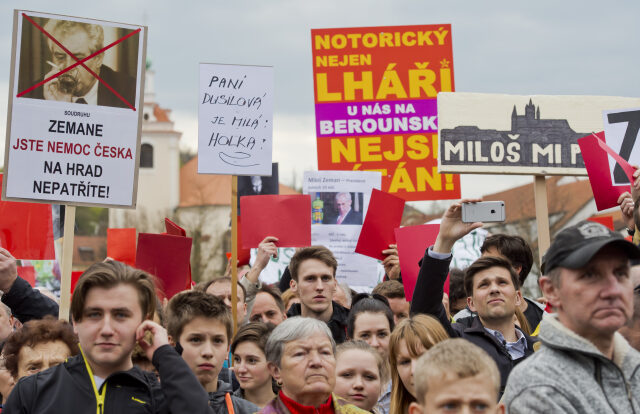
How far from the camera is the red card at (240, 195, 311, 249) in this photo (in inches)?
280

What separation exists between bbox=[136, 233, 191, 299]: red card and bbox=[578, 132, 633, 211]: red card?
278cm

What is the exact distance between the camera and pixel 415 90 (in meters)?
9.52

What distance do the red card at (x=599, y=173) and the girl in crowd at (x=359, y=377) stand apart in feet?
7.33

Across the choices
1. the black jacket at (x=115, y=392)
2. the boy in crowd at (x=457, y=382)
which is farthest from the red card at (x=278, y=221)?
the boy in crowd at (x=457, y=382)

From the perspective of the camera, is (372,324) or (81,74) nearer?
(372,324)

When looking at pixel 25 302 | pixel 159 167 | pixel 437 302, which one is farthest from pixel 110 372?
pixel 159 167

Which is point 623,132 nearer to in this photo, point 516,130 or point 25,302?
point 516,130

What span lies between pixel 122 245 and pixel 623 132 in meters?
4.29

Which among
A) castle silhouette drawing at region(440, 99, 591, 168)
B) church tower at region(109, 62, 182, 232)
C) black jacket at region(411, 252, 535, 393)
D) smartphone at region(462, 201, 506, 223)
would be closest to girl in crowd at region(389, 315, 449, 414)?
black jacket at region(411, 252, 535, 393)

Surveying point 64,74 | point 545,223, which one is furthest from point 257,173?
point 545,223

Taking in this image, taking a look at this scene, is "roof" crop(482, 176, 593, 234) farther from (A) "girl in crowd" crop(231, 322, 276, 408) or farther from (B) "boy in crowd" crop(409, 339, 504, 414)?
(B) "boy in crowd" crop(409, 339, 504, 414)

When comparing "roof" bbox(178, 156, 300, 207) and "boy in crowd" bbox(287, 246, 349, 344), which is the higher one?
"roof" bbox(178, 156, 300, 207)

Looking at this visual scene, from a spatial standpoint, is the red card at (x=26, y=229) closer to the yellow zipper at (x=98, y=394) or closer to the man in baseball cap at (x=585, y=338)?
the yellow zipper at (x=98, y=394)

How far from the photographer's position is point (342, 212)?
8.30 meters
